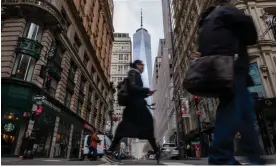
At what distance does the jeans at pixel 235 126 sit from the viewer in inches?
84.8

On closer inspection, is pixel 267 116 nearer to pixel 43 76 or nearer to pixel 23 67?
pixel 43 76

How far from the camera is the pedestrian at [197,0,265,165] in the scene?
2229mm

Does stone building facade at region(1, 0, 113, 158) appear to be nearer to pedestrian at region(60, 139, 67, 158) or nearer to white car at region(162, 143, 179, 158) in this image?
pedestrian at region(60, 139, 67, 158)

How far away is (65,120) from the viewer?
1938cm

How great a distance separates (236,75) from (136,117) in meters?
1.82

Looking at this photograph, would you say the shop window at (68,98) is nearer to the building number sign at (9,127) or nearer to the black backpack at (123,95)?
the building number sign at (9,127)

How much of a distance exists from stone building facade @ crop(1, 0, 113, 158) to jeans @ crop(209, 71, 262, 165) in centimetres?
949

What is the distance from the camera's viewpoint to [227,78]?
214 centimetres

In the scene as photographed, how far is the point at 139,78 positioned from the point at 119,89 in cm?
43

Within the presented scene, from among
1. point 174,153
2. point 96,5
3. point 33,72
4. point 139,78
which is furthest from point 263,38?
point 96,5

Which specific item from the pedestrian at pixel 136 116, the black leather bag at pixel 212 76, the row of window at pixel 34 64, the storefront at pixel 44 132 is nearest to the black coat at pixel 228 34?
the black leather bag at pixel 212 76

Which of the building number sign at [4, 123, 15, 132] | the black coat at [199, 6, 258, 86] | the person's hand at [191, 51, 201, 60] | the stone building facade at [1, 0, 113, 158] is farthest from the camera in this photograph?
the stone building facade at [1, 0, 113, 158]

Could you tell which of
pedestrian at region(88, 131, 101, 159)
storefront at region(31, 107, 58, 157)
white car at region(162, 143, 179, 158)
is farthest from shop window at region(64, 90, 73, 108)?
pedestrian at region(88, 131, 101, 159)

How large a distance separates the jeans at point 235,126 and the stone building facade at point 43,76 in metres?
9.49
